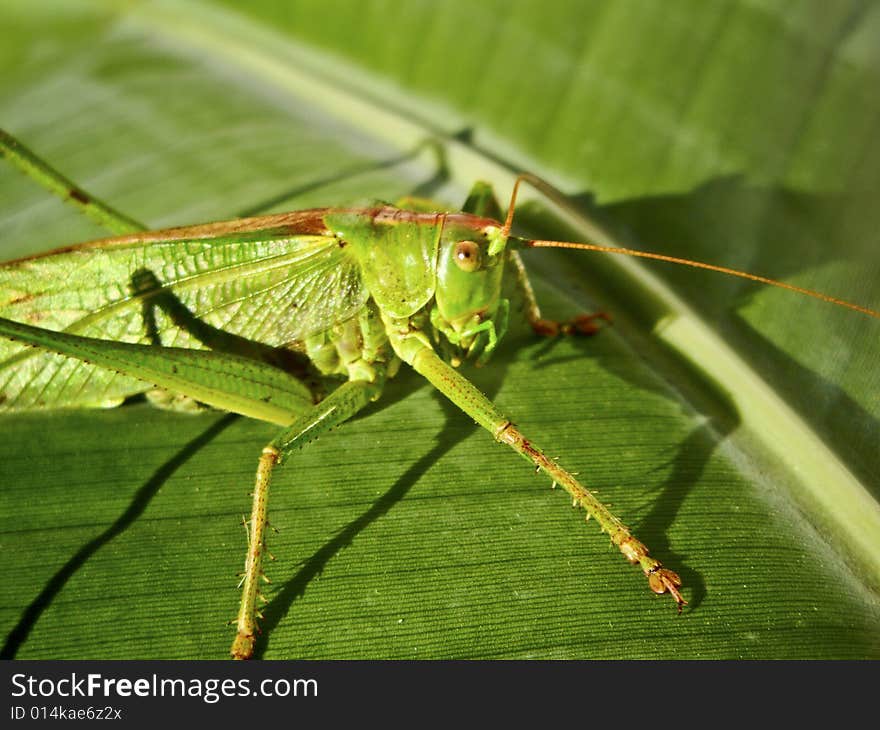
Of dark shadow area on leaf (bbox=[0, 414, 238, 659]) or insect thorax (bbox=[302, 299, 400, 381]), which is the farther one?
insect thorax (bbox=[302, 299, 400, 381])

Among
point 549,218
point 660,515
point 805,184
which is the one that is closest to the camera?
point 660,515

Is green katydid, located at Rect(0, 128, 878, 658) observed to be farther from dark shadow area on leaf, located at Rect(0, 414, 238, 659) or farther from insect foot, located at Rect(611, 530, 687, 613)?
insect foot, located at Rect(611, 530, 687, 613)

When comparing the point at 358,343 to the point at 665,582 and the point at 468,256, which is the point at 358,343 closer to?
the point at 468,256

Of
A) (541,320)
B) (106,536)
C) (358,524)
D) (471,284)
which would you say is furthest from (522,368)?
(106,536)

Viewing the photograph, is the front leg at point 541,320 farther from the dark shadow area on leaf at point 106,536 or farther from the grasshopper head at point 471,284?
the dark shadow area on leaf at point 106,536

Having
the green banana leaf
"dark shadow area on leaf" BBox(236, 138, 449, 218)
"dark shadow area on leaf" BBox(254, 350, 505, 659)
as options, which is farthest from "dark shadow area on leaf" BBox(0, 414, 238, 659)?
"dark shadow area on leaf" BBox(236, 138, 449, 218)
